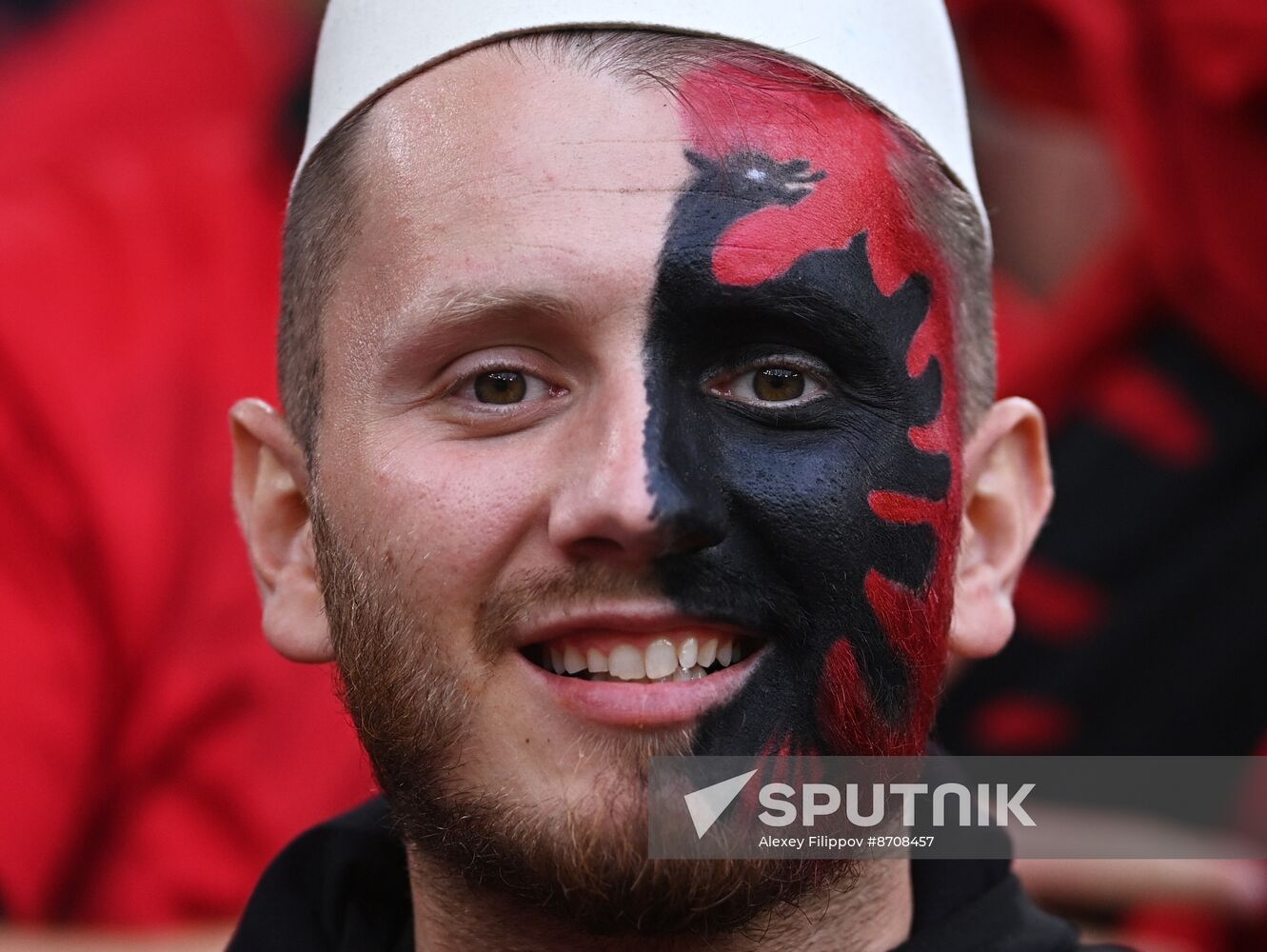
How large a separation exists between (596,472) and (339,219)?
60 cm

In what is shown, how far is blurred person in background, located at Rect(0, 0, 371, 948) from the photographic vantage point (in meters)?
3.72

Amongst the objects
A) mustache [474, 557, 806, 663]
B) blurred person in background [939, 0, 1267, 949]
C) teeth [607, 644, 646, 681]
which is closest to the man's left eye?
mustache [474, 557, 806, 663]

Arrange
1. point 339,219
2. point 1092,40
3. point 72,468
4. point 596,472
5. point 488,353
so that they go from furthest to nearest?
point 1092,40 < point 72,468 < point 339,219 < point 488,353 < point 596,472

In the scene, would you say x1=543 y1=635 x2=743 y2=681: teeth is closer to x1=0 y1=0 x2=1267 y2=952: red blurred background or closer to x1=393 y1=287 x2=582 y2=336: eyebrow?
x1=393 y1=287 x2=582 y2=336: eyebrow

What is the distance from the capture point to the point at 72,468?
3.88 metres

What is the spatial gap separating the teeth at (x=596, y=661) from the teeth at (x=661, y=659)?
0.05m

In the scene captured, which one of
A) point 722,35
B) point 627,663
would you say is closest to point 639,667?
point 627,663

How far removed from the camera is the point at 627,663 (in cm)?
192

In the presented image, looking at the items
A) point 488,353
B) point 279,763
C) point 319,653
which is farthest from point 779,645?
point 279,763

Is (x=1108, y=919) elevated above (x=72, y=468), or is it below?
below

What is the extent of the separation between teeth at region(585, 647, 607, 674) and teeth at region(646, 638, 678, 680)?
2.1 inches

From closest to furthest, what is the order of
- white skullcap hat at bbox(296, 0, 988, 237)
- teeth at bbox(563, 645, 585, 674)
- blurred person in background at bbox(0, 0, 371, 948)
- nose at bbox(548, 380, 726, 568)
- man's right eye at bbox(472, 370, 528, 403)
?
1. nose at bbox(548, 380, 726, 568)
2. teeth at bbox(563, 645, 585, 674)
3. man's right eye at bbox(472, 370, 528, 403)
4. white skullcap hat at bbox(296, 0, 988, 237)
5. blurred person in background at bbox(0, 0, 371, 948)

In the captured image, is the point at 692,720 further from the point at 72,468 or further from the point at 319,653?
the point at 72,468

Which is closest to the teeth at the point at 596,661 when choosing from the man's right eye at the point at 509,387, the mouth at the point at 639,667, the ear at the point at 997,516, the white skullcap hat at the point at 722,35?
the mouth at the point at 639,667
